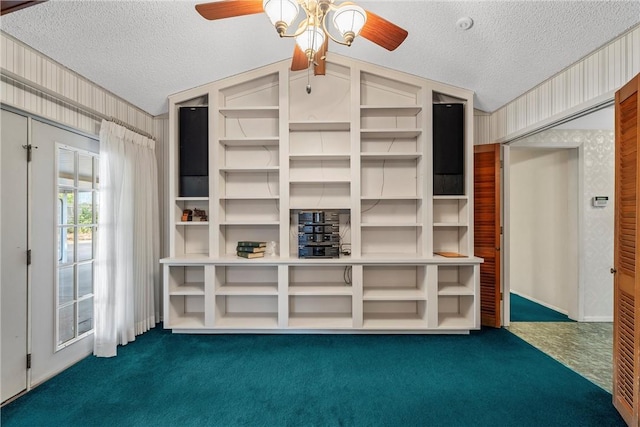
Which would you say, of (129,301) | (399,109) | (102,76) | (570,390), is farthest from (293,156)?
(570,390)

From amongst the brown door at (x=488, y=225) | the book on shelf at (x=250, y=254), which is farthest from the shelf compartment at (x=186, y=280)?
the brown door at (x=488, y=225)

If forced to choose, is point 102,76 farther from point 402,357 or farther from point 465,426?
point 465,426

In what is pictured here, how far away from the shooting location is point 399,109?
127 inches

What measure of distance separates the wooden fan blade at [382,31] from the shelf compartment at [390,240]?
80.2 inches

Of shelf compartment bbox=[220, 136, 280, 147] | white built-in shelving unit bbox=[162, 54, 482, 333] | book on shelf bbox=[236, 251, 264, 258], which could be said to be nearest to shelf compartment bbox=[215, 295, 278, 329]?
white built-in shelving unit bbox=[162, 54, 482, 333]

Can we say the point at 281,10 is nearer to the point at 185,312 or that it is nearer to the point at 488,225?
the point at 488,225

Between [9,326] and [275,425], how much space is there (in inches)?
77.4

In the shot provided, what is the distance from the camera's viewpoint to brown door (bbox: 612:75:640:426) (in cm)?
169

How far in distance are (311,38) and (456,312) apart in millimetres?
3222

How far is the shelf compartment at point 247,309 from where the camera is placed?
3.20 metres

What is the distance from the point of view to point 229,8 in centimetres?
161

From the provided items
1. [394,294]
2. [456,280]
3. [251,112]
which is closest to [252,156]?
[251,112]

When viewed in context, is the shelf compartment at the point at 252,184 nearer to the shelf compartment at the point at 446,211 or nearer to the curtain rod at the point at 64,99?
the curtain rod at the point at 64,99

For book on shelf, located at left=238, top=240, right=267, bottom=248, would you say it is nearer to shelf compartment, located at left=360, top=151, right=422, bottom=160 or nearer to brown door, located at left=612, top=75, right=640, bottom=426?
shelf compartment, located at left=360, top=151, right=422, bottom=160
